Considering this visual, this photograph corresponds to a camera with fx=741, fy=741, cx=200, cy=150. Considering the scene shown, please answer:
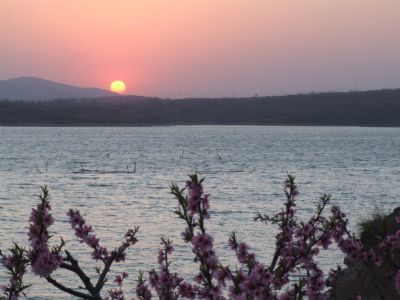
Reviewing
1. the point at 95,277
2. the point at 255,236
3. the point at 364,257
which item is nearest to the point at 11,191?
the point at 255,236

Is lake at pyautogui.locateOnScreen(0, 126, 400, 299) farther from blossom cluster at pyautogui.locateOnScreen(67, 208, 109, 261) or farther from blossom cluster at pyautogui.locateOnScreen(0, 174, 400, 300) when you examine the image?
blossom cluster at pyautogui.locateOnScreen(67, 208, 109, 261)

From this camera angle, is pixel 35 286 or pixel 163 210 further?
pixel 163 210

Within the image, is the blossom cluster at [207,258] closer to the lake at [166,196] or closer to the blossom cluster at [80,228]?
the blossom cluster at [80,228]

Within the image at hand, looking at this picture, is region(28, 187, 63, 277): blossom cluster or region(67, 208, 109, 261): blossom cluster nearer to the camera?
region(28, 187, 63, 277): blossom cluster

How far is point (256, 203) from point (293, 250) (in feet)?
143

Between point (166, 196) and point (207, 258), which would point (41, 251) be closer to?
point (207, 258)

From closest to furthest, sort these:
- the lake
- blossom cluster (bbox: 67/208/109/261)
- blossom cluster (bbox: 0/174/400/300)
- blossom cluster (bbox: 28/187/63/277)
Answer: blossom cluster (bbox: 0/174/400/300)
blossom cluster (bbox: 28/187/63/277)
blossom cluster (bbox: 67/208/109/261)
the lake

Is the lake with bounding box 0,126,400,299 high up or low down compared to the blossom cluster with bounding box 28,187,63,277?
down

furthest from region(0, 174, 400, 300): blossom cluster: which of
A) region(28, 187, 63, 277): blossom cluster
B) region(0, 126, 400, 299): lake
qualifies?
region(0, 126, 400, 299): lake

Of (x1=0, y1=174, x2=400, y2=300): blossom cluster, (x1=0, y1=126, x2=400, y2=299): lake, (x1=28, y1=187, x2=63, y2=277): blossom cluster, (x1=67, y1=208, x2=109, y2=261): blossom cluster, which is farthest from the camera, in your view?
(x1=0, y1=126, x2=400, y2=299): lake

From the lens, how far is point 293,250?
5848mm

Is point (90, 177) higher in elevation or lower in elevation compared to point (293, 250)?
lower

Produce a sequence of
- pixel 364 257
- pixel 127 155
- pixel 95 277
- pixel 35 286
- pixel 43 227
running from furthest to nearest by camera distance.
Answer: pixel 127 155 < pixel 95 277 < pixel 35 286 < pixel 364 257 < pixel 43 227

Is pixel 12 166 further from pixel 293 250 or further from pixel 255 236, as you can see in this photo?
pixel 293 250
